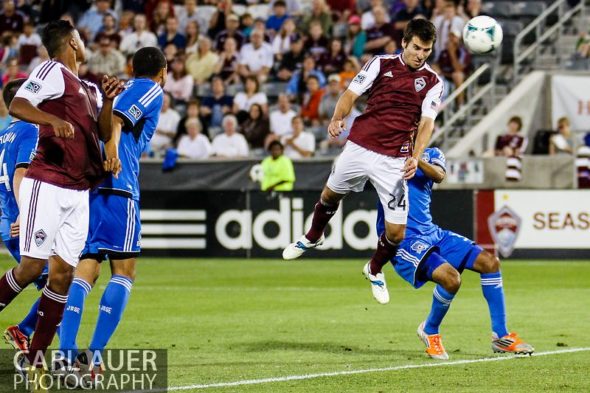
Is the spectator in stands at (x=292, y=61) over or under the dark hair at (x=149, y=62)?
under

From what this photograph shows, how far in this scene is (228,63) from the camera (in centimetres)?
2639

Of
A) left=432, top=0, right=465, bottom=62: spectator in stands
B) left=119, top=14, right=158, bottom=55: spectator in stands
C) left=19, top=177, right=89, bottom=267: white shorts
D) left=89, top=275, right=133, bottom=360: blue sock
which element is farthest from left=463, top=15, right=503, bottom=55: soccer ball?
left=119, top=14, right=158, bottom=55: spectator in stands

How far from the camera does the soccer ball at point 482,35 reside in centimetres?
1191

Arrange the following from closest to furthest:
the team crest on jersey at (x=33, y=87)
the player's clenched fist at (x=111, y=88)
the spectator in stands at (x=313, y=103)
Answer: the team crest on jersey at (x=33, y=87) < the player's clenched fist at (x=111, y=88) < the spectator in stands at (x=313, y=103)

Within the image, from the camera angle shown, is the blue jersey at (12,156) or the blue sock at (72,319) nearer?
the blue sock at (72,319)

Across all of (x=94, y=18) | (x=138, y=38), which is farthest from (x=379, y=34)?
(x=94, y=18)

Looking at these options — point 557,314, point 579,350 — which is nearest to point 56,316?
point 579,350

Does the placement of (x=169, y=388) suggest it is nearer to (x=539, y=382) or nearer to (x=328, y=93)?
(x=539, y=382)

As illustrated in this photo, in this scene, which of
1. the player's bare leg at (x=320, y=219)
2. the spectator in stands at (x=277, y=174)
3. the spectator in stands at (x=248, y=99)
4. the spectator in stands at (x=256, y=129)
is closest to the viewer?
the player's bare leg at (x=320, y=219)

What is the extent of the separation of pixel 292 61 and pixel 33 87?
58.4 ft

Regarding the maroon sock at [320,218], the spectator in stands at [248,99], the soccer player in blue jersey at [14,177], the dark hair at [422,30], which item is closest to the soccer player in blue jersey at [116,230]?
the soccer player in blue jersey at [14,177]

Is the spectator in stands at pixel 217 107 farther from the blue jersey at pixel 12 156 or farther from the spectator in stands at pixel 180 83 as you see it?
the blue jersey at pixel 12 156

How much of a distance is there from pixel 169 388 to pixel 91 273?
1254 mm

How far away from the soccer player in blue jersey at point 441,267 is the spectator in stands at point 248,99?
1402 centimetres
